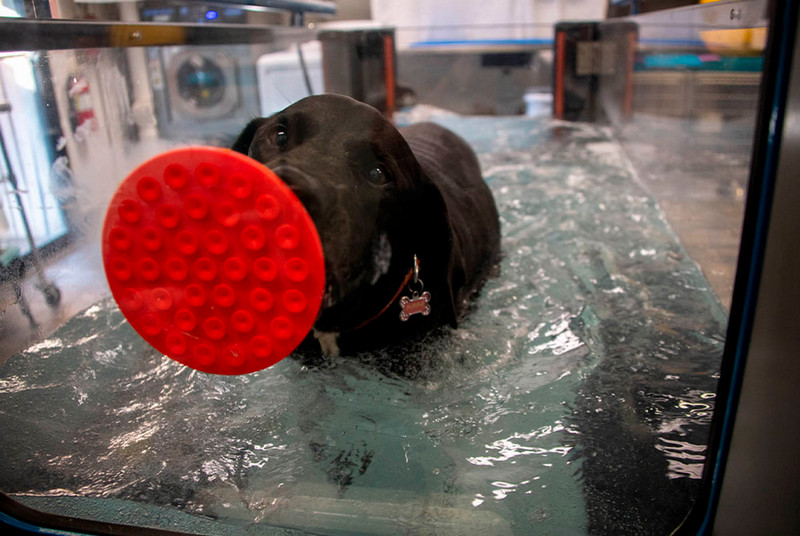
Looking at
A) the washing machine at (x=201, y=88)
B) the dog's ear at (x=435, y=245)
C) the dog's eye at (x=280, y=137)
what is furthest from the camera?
the washing machine at (x=201, y=88)

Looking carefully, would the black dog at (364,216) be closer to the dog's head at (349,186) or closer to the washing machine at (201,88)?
the dog's head at (349,186)

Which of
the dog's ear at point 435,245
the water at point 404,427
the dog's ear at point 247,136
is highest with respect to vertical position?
the dog's ear at point 247,136

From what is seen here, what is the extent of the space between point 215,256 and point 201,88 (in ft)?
6.42

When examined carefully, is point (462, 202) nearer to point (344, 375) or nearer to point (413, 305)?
point (413, 305)

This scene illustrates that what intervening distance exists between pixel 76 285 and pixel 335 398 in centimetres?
87

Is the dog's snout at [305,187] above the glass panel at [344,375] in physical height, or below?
above

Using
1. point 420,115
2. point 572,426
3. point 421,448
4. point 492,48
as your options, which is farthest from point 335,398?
point 492,48

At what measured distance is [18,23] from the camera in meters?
1.49

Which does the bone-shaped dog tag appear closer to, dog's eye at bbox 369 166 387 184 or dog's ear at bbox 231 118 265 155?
dog's eye at bbox 369 166 387 184

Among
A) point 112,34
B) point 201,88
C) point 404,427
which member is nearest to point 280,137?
point 404,427

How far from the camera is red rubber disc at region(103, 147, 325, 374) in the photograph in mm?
1070

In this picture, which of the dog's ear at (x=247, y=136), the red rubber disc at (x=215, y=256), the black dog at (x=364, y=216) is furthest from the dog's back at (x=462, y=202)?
the red rubber disc at (x=215, y=256)

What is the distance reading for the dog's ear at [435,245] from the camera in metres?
1.76

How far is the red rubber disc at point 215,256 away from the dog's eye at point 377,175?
343 millimetres
